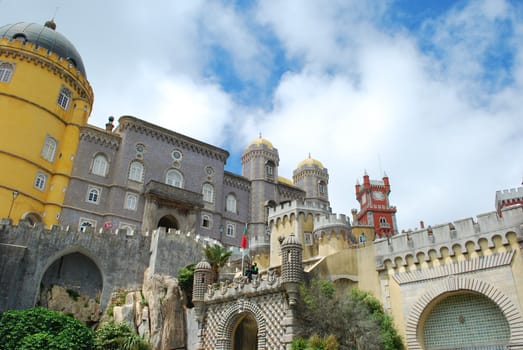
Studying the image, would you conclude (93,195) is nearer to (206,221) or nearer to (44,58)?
(206,221)

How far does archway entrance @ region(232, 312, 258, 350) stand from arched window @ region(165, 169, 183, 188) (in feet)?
71.5

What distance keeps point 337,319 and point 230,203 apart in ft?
94.4

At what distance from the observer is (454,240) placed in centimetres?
2069

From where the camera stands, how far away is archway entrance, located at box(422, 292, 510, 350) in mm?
19094

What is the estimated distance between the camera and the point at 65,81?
40906mm

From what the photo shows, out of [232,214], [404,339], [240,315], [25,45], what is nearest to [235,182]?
[232,214]

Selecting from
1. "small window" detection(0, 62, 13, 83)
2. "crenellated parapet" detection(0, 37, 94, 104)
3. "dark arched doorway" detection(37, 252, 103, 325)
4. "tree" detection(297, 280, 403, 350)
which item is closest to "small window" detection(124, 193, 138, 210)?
"dark arched doorway" detection(37, 252, 103, 325)

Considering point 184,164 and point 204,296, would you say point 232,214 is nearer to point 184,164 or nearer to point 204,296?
point 184,164

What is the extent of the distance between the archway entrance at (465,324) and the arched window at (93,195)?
29006mm

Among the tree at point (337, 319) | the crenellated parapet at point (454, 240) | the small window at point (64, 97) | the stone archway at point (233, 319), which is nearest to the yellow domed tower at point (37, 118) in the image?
the small window at point (64, 97)

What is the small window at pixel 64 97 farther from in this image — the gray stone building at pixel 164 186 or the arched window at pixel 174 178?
the arched window at pixel 174 178

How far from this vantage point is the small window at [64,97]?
4016 cm

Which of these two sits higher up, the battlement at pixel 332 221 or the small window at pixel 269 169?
the small window at pixel 269 169

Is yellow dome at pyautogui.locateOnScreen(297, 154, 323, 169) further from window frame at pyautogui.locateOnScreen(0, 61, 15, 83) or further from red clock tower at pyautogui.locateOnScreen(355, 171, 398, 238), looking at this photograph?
window frame at pyautogui.locateOnScreen(0, 61, 15, 83)
